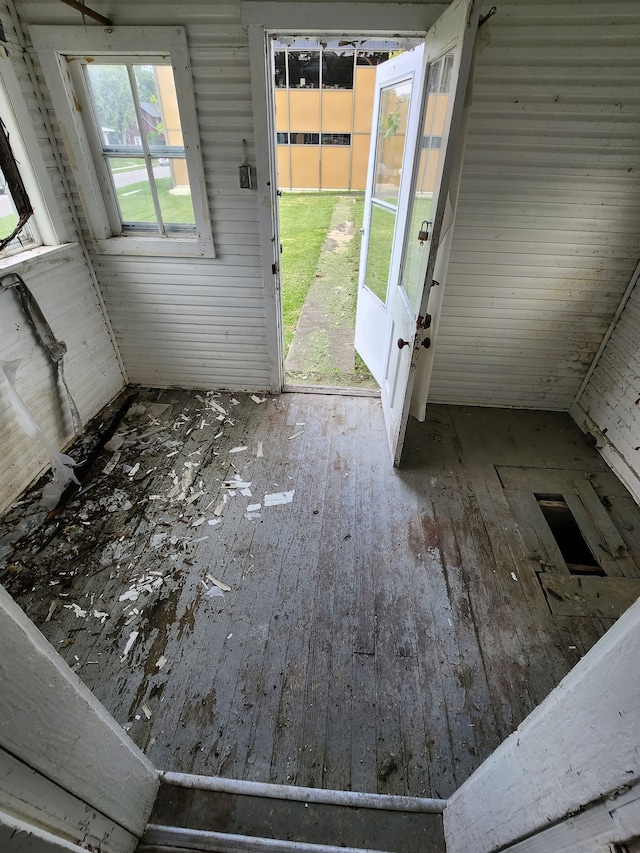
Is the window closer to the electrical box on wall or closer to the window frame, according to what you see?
the window frame

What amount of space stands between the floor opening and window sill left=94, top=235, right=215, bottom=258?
2.78m

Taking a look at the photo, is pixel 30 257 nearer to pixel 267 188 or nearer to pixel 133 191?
pixel 133 191

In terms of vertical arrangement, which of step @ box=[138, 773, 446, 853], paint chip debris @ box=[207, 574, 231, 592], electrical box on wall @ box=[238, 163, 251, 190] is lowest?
paint chip debris @ box=[207, 574, 231, 592]

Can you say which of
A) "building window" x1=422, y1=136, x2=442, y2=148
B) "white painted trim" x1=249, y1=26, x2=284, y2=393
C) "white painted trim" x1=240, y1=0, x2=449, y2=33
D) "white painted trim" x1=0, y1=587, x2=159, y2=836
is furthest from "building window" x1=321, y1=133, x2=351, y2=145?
"white painted trim" x1=0, y1=587, x2=159, y2=836

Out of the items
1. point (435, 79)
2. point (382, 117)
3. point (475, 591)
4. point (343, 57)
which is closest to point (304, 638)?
point (475, 591)

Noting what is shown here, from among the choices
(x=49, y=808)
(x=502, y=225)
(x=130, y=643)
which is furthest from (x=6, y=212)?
(x=502, y=225)

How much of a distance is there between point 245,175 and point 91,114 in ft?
Result: 3.34

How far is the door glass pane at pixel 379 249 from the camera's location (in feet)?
9.93

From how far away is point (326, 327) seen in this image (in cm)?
462

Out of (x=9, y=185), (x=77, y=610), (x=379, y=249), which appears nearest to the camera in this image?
(x=77, y=610)

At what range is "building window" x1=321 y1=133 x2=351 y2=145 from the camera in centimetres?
1073

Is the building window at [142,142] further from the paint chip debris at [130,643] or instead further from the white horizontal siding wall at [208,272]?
the paint chip debris at [130,643]

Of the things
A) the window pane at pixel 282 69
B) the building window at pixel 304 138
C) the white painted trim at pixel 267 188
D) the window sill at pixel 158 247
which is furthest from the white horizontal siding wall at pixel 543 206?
the window pane at pixel 282 69

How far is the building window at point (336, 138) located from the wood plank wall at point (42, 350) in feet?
33.9
